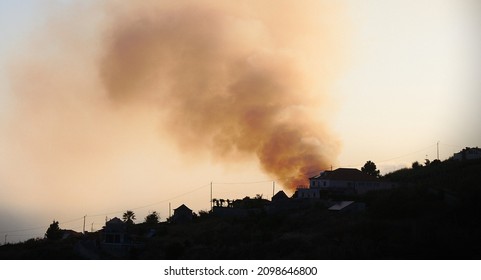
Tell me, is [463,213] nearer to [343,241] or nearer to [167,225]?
[343,241]

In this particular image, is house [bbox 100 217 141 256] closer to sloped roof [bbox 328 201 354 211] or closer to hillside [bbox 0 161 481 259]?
hillside [bbox 0 161 481 259]

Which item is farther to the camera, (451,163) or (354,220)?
(451,163)

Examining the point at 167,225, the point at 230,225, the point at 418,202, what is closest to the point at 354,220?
the point at 418,202

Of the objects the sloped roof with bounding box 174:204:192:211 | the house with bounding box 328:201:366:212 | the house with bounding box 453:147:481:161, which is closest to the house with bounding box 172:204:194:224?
the sloped roof with bounding box 174:204:192:211

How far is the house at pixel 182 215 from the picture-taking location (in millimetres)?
95375

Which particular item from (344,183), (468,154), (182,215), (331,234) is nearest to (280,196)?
(344,183)

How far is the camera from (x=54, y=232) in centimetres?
9612

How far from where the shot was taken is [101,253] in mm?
76438

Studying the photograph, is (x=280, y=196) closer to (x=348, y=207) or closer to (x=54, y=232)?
(x=348, y=207)

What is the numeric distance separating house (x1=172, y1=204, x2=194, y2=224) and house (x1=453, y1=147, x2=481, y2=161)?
45643 millimetres

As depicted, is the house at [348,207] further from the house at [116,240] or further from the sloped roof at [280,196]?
the house at [116,240]
